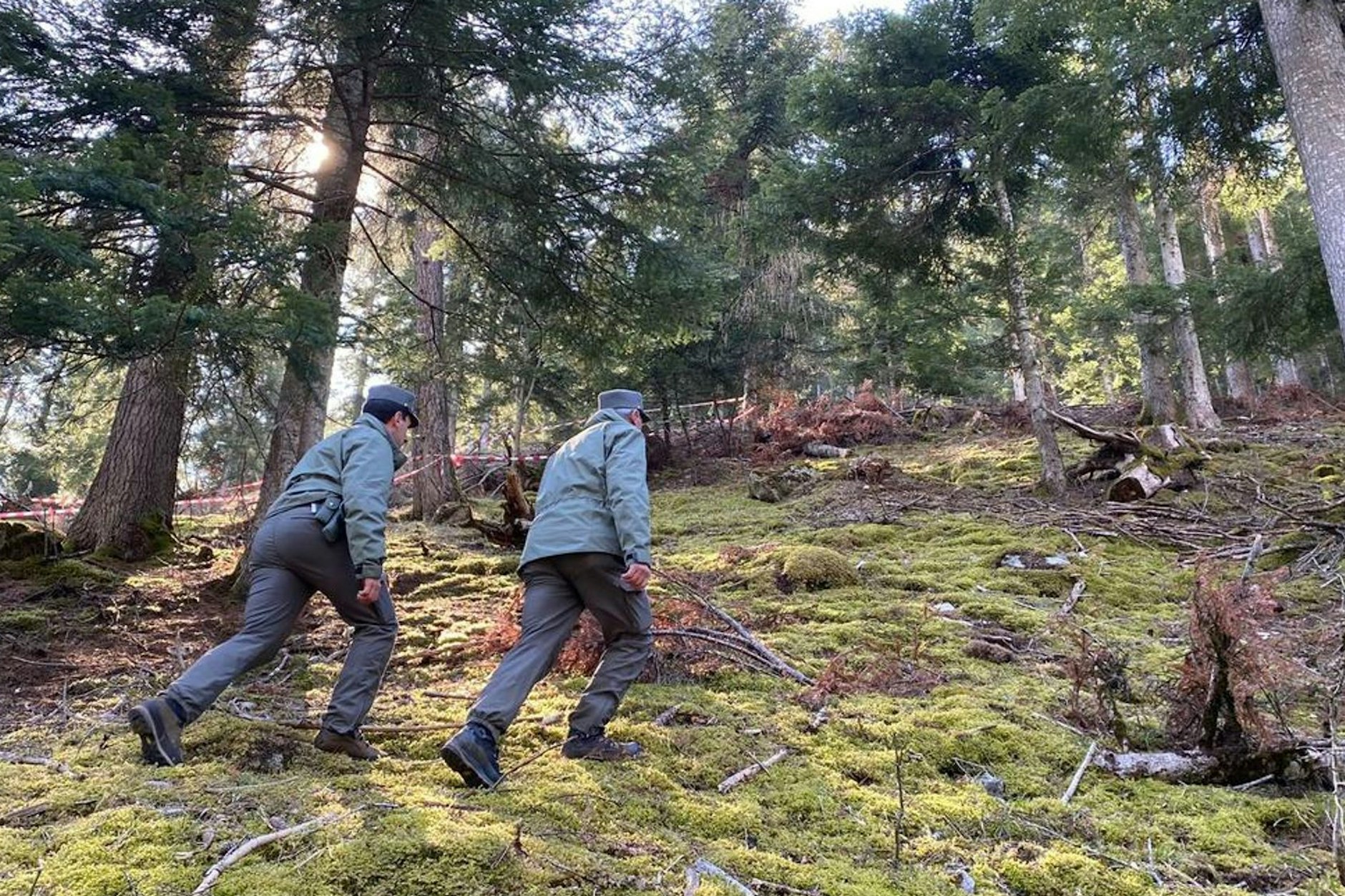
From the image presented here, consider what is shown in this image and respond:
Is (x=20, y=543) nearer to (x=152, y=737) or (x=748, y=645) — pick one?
(x=152, y=737)

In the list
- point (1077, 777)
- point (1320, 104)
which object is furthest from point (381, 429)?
point (1320, 104)

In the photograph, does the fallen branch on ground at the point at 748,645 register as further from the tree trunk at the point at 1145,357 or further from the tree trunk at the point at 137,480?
the tree trunk at the point at 1145,357

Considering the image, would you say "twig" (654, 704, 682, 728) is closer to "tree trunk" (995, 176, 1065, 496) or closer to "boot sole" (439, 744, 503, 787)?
"boot sole" (439, 744, 503, 787)

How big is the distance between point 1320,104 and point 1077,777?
6666mm

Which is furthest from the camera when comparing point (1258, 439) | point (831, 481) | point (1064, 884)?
point (831, 481)

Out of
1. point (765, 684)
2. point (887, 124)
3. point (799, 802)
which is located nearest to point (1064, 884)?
point (799, 802)

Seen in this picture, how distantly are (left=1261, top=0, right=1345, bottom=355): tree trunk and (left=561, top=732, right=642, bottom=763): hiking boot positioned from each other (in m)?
6.99

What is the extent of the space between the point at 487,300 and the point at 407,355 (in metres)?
2.05

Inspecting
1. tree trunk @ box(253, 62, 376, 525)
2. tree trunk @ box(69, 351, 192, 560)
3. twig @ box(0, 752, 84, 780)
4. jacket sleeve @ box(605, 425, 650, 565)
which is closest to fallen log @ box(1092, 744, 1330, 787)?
jacket sleeve @ box(605, 425, 650, 565)

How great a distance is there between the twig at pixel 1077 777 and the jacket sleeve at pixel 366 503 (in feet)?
9.45

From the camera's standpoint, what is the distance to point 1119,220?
13.1 m

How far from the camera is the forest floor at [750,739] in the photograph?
7.50ft

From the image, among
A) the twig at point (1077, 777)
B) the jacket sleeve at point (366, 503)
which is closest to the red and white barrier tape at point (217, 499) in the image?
the jacket sleeve at point (366, 503)

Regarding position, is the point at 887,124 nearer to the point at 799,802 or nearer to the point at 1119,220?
the point at 1119,220
